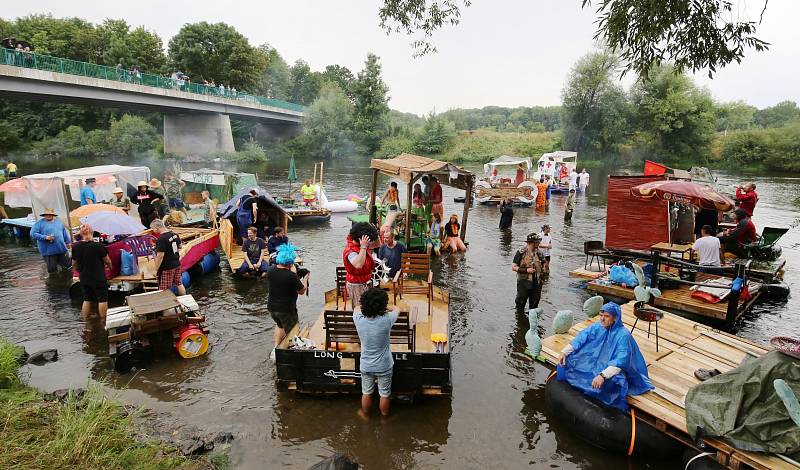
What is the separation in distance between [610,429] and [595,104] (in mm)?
56183

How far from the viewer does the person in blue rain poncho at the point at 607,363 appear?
18.2ft

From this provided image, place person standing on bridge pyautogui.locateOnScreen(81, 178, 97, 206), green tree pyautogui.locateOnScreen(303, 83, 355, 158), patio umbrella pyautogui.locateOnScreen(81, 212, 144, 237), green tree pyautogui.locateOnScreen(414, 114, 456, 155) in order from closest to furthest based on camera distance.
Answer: patio umbrella pyautogui.locateOnScreen(81, 212, 144, 237) < person standing on bridge pyautogui.locateOnScreen(81, 178, 97, 206) < green tree pyautogui.locateOnScreen(303, 83, 355, 158) < green tree pyautogui.locateOnScreen(414, 114, 456, 155)

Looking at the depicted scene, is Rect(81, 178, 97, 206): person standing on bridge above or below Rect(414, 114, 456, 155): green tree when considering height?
below

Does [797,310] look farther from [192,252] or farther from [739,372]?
[192,252]

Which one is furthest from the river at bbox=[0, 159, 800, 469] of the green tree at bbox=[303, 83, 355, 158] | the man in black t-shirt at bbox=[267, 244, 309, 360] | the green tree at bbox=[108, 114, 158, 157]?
the green tree at bbox=[108, 114, 158, 157]

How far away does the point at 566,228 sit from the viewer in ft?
64.4

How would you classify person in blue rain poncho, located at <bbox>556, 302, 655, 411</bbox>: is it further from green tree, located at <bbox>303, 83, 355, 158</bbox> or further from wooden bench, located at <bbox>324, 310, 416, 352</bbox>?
green tree, located at <bbox>303, 83, 355, 158</bbox>

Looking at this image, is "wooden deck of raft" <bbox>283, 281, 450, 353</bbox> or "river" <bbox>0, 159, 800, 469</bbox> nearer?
"river" <bbox>0, 159, 800, 469</bbox>

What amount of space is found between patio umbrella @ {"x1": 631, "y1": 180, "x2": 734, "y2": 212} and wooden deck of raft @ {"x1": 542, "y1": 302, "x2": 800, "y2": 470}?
11.5ft

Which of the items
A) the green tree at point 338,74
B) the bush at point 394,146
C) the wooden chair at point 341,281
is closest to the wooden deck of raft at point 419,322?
the wooden chair at point 341,281

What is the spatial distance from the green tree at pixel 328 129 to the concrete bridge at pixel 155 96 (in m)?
3.36

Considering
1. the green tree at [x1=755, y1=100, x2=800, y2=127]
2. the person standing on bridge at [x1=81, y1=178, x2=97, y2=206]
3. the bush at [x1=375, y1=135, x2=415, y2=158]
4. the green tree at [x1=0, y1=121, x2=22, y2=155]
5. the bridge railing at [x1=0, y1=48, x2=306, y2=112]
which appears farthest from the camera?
the green tree at [x1=755, y1=100, x2=800, y2=127]

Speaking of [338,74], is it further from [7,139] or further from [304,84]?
[7,139]

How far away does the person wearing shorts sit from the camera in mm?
5508
